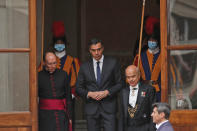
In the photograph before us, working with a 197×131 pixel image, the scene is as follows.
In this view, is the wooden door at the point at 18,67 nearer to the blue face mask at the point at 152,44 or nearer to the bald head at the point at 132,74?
the bald head at the point at 132,74

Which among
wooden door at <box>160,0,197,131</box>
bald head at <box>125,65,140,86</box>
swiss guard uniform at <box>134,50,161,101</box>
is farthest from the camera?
swiss guard uniform at <box>134,50,161,101</box>

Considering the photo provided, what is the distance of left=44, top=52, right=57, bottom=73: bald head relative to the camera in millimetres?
6055

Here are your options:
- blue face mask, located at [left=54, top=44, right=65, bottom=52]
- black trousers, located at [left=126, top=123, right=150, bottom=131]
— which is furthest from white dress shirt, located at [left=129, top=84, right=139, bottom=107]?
blue face mask, located at [left=54, top=44, right=65, bottom=52]

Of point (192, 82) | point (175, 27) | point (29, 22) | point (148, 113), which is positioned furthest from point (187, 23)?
point (29, 22)

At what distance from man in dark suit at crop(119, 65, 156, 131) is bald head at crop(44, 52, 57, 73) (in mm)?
899

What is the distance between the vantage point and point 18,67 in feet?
19.6

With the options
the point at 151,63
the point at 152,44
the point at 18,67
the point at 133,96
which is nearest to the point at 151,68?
the point at 151,63

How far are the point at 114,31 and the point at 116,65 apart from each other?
3549 mm

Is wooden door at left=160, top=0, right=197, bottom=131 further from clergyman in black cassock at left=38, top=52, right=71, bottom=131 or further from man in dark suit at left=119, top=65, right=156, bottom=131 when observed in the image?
clergyman in black cassock at left=38, top=52, right=71, bottom=131

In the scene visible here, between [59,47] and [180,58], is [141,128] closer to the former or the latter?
[180,58]

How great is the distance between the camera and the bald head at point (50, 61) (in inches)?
238

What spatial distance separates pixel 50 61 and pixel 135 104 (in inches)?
43.8

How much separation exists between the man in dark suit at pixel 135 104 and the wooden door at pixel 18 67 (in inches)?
39.5

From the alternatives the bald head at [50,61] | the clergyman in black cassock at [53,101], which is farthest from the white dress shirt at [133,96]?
the bald head at [50,61]
